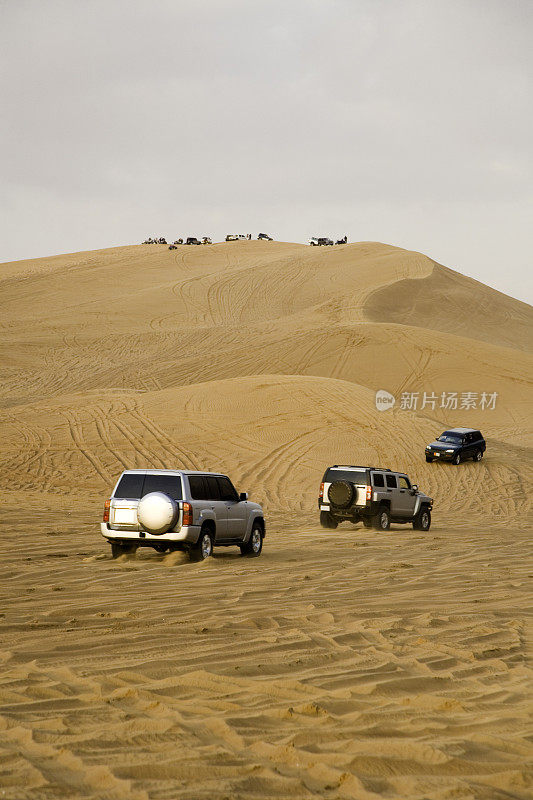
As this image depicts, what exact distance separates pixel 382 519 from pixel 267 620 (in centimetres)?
1257

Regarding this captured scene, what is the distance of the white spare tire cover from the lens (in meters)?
13.8

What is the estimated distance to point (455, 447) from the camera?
3203cm

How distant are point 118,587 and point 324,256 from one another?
291ft

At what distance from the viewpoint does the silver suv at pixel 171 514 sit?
13.9 meters

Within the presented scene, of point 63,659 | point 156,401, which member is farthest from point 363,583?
point 156,401

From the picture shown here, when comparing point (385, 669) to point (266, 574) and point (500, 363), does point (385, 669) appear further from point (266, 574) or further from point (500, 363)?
point (500, 363)

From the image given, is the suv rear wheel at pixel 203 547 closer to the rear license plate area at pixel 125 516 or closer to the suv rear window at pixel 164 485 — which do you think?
the suv rear window at pixel 164 485

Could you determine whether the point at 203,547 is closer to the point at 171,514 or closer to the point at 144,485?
the point at 171,514

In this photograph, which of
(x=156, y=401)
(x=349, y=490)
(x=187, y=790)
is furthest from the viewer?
(x=156, y=401)

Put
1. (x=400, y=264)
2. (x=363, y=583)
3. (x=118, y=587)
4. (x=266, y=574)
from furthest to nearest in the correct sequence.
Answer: (x=400, y=264) → (x=266, y=574) → (x=363, y=583) → (x=118, y=587)

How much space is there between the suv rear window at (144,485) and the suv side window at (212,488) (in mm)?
774

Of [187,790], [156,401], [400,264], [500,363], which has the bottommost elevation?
[187,790]

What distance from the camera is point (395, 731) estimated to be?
5.65m

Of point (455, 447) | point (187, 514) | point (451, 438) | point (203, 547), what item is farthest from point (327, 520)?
point (451, 438)
